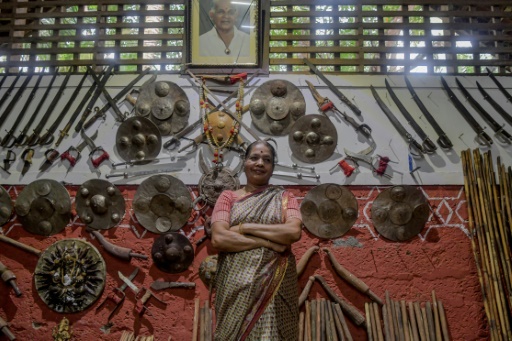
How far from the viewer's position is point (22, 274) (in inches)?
164

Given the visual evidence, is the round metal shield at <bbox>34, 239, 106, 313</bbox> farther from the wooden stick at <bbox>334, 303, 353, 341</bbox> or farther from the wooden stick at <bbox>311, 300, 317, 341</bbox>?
the wooden stick at <bbox>334, 303, 353, 341</bbox>

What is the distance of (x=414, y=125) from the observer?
175 inches

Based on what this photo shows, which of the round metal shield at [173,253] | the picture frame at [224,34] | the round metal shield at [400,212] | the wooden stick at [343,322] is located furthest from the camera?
the picture frame at [224,34]

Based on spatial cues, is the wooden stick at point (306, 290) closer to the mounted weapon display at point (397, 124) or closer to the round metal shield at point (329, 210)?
the round metal shield at point (329, 210)

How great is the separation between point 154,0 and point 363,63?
7.50ft

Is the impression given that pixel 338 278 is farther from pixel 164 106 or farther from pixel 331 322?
pixel 164 106

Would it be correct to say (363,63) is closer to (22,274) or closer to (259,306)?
(259,306)

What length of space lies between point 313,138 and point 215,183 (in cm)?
101

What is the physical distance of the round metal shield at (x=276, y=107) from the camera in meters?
4.42

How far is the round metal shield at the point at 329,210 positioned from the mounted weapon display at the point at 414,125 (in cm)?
89

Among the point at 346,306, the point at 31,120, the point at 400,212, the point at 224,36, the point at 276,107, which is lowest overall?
the point at 346,306

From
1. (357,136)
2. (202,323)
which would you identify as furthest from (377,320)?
(357,136)

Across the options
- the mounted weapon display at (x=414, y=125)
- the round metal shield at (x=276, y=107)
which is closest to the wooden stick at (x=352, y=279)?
the round metal shield at (x=276, y=107)

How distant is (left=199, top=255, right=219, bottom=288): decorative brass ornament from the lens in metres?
3.96
